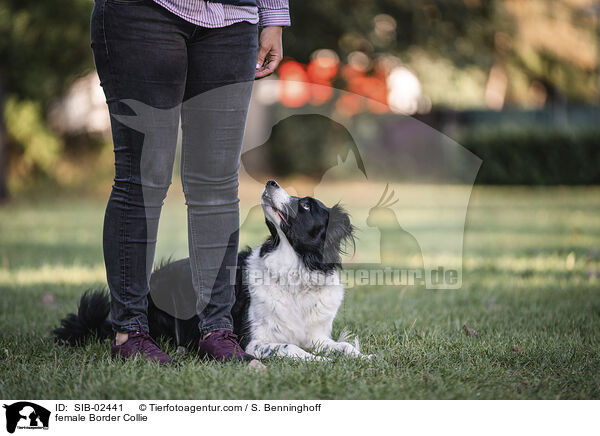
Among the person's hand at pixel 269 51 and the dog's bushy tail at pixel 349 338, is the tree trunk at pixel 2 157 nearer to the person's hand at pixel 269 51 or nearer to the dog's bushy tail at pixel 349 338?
the dog's bushy tail at pixel 349 338

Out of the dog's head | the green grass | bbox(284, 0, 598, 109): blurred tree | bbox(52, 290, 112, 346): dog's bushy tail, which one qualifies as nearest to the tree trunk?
the green grass

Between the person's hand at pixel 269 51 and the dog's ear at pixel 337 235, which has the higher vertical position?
the person's hand at pixel 269 51

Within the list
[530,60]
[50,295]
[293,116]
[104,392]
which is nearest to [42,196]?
[293,116]

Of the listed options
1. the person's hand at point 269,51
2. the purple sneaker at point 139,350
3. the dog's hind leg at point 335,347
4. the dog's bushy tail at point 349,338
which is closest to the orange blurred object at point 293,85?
the dog's bushy tail at point 349,338

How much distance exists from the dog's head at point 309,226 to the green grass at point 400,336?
0.51 meters

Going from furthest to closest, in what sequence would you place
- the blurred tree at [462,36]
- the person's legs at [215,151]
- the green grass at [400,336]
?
the blurred tree at [462,36] < the person's legs at [215,151] < the green grass at [400,336]

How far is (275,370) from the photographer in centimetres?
269

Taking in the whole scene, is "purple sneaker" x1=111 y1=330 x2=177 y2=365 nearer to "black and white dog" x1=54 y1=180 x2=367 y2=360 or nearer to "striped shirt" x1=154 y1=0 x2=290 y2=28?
"black and white dog" x1=54 y1=180 x2=367 y2=360

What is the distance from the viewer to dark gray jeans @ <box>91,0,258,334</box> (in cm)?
257

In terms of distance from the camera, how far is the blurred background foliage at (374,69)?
1163cm

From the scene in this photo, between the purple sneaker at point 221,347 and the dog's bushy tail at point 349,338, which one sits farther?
the dog's bushy tail at point 349,338
